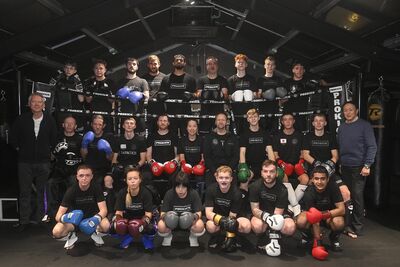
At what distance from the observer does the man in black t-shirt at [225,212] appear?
12.6ft

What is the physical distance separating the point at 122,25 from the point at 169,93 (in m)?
4.85

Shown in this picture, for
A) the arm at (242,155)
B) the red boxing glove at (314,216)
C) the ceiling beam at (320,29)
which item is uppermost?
the ceiling beam at (320,29)

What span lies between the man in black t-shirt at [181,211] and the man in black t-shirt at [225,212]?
0.13 m

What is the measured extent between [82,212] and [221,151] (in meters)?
2.11

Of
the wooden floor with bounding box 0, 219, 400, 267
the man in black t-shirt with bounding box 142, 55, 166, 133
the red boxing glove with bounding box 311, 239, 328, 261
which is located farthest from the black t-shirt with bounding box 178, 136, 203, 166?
the red boxing glove with bounding box 311, 239, 328, 261

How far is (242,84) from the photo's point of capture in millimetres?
5730

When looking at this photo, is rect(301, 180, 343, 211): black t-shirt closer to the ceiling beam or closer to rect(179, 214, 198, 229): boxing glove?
rect(179, 214, 198, 229): boxing glove

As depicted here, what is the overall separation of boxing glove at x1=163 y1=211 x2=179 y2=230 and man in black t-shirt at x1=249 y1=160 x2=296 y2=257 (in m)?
0.90

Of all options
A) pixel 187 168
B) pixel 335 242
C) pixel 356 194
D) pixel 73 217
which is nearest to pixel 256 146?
pixel 187 168

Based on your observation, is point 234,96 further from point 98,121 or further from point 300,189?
point 98,121

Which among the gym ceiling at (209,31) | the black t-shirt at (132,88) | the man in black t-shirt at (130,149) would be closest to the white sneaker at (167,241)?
the man in black t-shirt at (130,149)

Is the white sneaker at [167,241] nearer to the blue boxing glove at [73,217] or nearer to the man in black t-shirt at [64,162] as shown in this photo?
the blue boxing glove at [73,217]

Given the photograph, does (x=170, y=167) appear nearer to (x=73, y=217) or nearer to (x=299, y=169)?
(x=73, y=217)

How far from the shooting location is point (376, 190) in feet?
19.0
